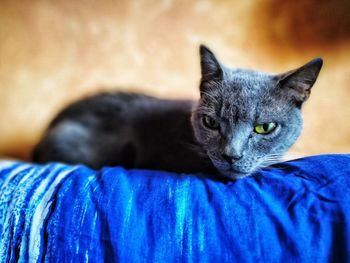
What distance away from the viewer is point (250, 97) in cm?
94

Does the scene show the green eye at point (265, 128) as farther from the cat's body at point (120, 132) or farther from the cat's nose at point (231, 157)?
the cat's body at point (120, 132)

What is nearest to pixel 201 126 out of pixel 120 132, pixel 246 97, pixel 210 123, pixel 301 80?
pixel 210 123

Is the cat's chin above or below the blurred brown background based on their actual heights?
below

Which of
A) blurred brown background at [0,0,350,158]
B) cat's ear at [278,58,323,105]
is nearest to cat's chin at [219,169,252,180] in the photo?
cat's ear at [278,58,323,105]

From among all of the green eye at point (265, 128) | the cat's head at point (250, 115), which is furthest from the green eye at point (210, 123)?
the green eye at point (265, 128)

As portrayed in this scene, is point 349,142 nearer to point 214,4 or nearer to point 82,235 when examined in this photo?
point 214,4

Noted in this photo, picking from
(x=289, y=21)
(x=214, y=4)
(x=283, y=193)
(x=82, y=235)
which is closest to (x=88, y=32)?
(x=214, y=4)

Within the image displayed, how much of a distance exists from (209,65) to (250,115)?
222 mm

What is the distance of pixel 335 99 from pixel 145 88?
0.92 m

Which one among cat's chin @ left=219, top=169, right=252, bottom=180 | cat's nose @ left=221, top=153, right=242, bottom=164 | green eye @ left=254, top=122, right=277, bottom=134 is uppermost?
green eye @ left=254, top=122, right=277, bottom=134

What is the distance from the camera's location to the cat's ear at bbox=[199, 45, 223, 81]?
101cm

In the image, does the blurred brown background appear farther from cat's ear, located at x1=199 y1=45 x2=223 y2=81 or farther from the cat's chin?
the cat's chin

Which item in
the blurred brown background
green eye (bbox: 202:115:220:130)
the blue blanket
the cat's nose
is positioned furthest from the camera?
the blurred brown background

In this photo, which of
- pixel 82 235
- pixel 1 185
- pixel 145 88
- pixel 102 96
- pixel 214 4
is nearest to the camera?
pixel 82 235
